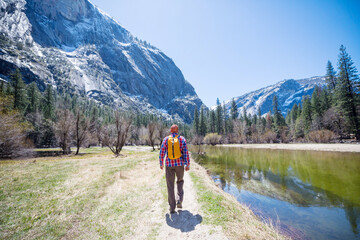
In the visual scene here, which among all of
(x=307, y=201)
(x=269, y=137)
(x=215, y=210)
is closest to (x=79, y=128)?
(x=215, y=210)

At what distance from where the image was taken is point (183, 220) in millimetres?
4777

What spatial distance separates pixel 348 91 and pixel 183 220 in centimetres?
5330

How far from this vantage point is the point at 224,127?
9400cm

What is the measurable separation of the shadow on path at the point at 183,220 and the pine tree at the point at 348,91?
4853 cm

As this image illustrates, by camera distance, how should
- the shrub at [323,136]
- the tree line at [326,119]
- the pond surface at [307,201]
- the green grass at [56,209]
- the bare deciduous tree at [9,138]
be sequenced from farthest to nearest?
1. the shrub at [323,136]
2. the tree line at [326,119]
3. the bare deciduous tree at [9,138]
4. the pond surface at [307,201]
5. the green grass at [56,209]

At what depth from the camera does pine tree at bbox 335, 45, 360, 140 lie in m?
35.1

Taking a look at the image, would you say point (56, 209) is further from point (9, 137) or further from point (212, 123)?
point (212, 123)

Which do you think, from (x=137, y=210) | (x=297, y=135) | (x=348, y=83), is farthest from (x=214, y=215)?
(x=297, y=135)

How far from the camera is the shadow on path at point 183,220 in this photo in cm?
439

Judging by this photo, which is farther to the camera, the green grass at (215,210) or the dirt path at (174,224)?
the green grass at (215,210)

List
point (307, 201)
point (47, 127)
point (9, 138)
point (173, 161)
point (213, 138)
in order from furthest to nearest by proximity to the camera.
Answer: point (213, 138) < point (47, 127) < point (9, 138) < point (307, 201) < point (173, 161)

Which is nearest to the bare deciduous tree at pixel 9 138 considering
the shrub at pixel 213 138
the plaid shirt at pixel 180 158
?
the plaid shirt at pixel 180 158

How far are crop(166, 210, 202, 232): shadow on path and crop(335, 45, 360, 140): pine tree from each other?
159 ft

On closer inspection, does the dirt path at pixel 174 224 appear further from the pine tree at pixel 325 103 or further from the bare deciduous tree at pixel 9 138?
the pine tree at pixel 325 103
